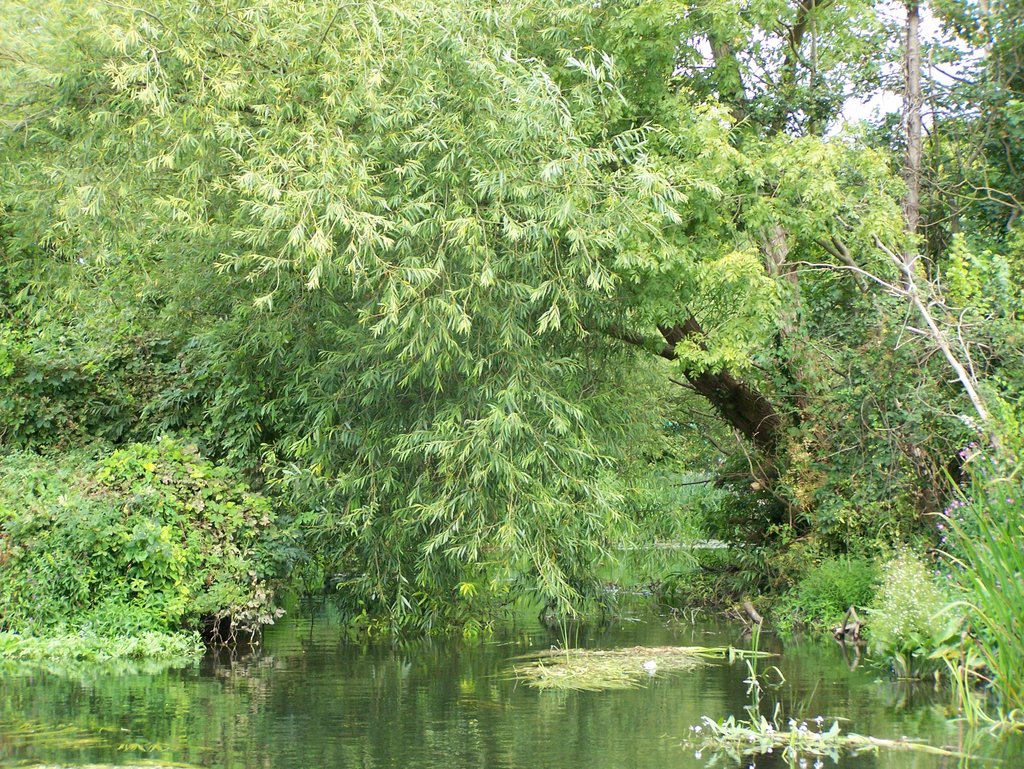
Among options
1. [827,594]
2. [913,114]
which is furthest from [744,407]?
[913,114]

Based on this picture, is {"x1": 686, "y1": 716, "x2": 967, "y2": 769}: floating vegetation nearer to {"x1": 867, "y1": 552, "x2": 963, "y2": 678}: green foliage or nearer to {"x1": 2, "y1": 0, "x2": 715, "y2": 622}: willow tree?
{"x1": 867, "y1": 552, "x2": 963, "y2": 678}: green foliage

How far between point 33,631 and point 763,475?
891 centimetres

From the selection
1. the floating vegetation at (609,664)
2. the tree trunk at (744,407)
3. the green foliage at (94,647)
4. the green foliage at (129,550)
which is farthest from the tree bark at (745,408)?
the green foliage at (94,647)

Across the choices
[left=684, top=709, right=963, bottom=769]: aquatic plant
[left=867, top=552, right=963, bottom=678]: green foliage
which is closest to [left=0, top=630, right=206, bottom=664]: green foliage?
[left=684, top=709, right=963, bottom=769]: aquatic plant

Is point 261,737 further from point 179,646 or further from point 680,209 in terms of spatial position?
point 680,209

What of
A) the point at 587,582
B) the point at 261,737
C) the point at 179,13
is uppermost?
the point at 179,13

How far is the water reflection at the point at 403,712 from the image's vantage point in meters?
6.99

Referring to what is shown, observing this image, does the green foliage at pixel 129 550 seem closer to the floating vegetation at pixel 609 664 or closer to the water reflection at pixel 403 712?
the water reflection at pixel 403 712

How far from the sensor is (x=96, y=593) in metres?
11.7

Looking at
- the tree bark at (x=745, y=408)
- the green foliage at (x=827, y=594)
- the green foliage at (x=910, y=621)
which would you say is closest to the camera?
the green foliage at (x=910, y=621)

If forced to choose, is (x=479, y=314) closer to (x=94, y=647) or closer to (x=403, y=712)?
(x=403, y=712)

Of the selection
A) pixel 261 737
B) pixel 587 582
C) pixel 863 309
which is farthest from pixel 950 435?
pixel 261 737

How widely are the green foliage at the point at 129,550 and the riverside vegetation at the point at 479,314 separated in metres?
0.04

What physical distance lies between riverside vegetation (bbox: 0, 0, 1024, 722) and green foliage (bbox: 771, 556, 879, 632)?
2.1 inches
